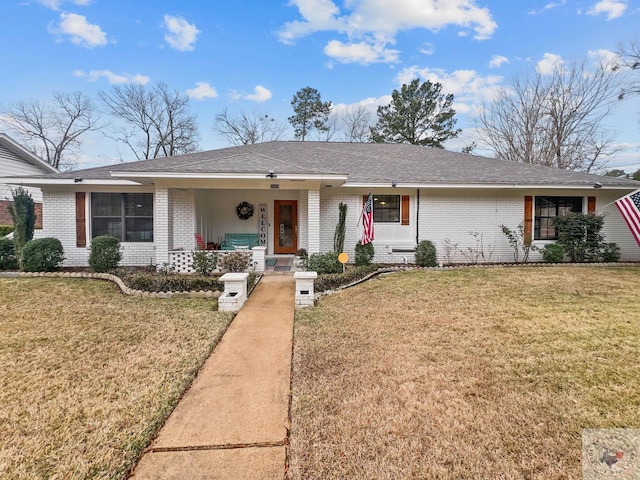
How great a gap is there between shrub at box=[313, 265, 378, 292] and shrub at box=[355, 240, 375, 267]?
104 cm

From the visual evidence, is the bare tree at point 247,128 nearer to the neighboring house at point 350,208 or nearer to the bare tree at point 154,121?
the bare tree at point 154,121

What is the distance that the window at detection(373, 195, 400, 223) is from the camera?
34.6 ft

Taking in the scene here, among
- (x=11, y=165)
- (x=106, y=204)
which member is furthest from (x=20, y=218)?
(x=11, y=165)

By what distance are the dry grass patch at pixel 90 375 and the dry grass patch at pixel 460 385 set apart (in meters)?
1.29

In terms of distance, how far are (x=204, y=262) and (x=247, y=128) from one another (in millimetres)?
22000

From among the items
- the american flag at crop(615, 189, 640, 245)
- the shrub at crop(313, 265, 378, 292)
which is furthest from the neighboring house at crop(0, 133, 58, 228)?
the american flag at crop(615, 189, 640, 245)

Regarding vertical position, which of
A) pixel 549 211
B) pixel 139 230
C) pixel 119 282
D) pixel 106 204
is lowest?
pixel 119 282

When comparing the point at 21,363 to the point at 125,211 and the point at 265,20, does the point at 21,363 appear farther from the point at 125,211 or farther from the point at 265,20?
the point at 265,20

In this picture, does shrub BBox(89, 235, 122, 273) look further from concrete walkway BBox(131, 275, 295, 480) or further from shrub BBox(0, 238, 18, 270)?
concrete walkway BBox(131, 275, 295, 480)

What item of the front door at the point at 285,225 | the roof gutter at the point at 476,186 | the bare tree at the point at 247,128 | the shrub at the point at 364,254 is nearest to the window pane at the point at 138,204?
the front door at the point at 285,225

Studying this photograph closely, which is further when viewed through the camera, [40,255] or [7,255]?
[7,255]

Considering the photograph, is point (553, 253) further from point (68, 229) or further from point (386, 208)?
point (68, 229)

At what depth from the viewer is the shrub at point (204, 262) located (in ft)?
26.9

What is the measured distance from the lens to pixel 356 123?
26375 millimetres
